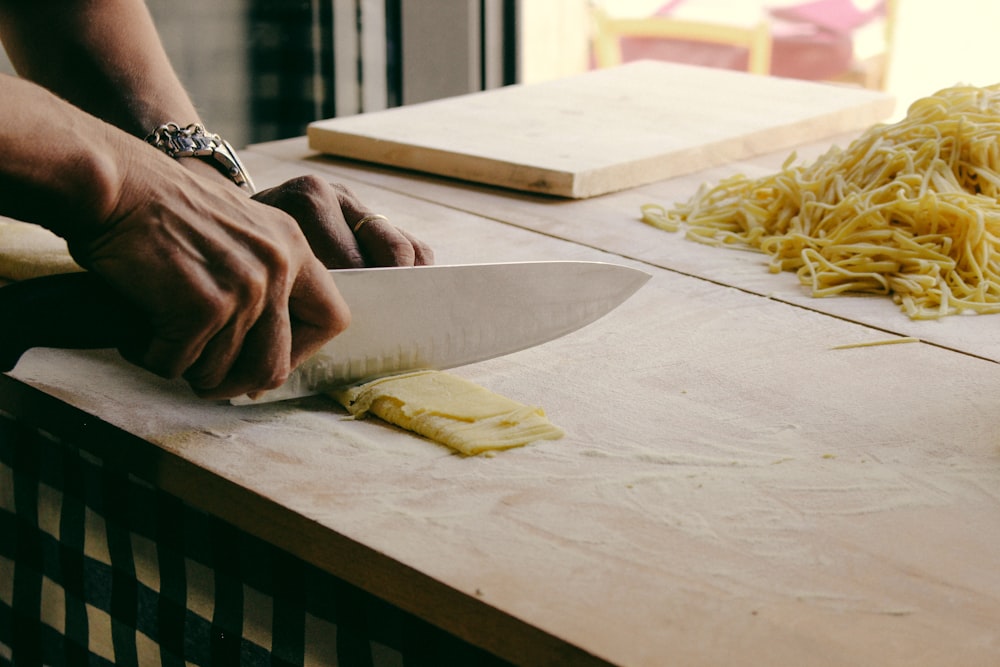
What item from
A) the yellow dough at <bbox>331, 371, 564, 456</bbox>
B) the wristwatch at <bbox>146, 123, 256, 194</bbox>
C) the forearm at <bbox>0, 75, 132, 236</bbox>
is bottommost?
the yellow dough at <bbox>331, 371, 564, 456</bbox>

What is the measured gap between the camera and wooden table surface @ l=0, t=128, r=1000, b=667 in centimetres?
76

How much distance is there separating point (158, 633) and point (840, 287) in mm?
932

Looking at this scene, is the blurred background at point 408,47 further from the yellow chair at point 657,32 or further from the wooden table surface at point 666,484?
the wooden table surface at point 666,484

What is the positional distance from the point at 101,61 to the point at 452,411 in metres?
0.70

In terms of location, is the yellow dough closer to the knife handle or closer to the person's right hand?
the person's right hand

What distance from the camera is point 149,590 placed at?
1.15 metres

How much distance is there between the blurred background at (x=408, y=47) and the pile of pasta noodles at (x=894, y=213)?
56 centimetres

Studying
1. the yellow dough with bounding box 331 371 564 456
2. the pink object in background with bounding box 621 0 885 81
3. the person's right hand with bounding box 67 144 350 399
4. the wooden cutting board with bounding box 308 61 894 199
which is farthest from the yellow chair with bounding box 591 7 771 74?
the person's right hand with bounding box 67 144 350 399

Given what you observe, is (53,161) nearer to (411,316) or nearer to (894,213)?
(411,316)

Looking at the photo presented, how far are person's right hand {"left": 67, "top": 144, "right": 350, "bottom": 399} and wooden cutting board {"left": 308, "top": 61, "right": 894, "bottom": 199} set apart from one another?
90 centimetres

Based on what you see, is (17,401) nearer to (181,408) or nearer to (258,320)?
(181,408)

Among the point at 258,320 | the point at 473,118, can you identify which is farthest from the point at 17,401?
the point at 473,118

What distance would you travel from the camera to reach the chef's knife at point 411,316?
94 cm

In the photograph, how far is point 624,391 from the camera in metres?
1.11
